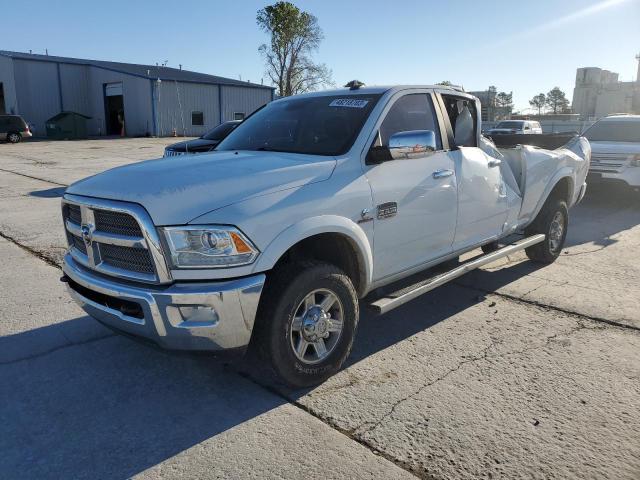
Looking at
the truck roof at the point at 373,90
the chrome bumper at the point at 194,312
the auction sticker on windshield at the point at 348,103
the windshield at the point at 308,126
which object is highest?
the truck roof at the point at 373,90

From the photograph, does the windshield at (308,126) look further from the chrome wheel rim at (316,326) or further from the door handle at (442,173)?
the chrome wheel rim at (316,326)

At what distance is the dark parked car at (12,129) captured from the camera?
30.8m

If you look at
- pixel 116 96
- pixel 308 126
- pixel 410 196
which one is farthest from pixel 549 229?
pixel 116 96

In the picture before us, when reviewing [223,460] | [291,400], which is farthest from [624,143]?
[223,460]

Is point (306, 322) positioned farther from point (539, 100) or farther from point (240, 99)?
point (539, 100)

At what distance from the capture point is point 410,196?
397 centimetres

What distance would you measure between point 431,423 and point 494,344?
51.6 inches

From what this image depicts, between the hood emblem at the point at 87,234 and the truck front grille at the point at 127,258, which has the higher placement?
the hood emblem at the point at 87,234

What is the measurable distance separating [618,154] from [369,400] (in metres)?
9.24

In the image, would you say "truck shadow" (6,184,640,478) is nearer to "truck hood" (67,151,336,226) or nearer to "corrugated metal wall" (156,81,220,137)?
"truck hood" (67,151,336,226)

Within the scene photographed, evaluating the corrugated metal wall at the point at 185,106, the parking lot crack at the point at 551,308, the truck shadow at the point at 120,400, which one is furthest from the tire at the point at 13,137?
the parking lot crack at the point at 551,308

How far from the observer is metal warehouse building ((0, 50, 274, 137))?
39125mm

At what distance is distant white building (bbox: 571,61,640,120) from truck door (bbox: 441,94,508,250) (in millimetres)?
42893

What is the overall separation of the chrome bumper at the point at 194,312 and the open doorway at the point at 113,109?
41.5 meters
